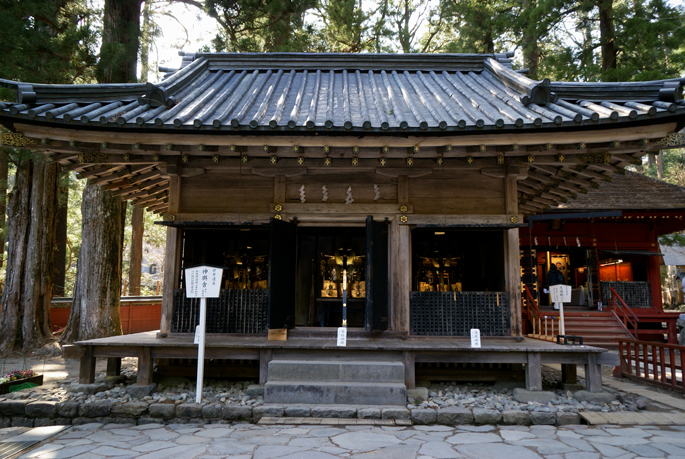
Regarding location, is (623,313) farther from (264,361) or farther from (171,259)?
(171,259)

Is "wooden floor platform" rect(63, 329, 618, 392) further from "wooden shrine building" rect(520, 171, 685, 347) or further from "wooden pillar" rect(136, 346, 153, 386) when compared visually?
"wooden shrine building" rect(520, 171, 685, 347)

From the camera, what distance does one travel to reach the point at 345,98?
8.35m

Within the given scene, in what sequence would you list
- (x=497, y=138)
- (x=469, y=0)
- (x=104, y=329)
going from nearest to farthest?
(x=497, y=138), (x=104, y=329), (x=469, y=0)

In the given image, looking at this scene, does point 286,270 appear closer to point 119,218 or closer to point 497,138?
point 497,138

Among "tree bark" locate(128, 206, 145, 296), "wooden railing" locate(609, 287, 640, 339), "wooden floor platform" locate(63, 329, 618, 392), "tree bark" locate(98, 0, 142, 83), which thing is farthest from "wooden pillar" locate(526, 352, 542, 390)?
"tree bark" locate(128, 206, 145, 296)

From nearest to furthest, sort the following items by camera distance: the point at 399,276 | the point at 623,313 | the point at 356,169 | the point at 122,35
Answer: the point at 399,276
the point at 356,169
the point at 122,35
the point at 623,313

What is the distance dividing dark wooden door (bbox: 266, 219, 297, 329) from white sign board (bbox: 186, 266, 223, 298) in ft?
3.08

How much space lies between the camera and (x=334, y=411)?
18.5 feet

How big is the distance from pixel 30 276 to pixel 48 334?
179 cm

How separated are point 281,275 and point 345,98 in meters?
3.75

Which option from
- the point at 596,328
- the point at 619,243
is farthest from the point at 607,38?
the point at 596,328

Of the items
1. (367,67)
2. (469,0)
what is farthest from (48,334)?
(469,0)

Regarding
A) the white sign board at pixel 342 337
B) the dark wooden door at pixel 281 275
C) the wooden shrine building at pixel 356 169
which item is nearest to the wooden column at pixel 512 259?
the wooden shrine building at pixel 356 169

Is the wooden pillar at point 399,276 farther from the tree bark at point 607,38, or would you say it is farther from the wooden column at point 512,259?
the tree bark at point 607,38
